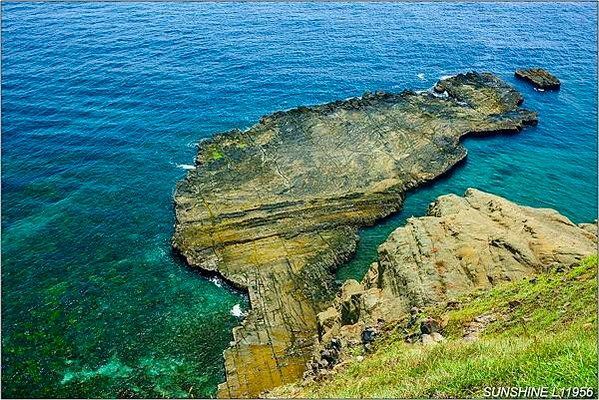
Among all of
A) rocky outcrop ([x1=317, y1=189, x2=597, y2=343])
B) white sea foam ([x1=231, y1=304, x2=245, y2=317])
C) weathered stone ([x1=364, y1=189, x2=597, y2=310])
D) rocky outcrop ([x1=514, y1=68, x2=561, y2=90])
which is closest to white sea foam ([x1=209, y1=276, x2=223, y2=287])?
white sea foam ([x1=231, y1=304, x2=245, y2=317])

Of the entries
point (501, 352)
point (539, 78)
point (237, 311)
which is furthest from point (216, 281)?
point (539, 78)

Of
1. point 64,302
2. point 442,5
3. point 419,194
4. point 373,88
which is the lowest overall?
point 64,302

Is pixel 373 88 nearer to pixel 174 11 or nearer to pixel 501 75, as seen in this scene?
pixel 501 75

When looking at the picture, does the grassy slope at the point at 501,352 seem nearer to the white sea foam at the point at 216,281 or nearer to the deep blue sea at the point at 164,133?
the white sea foam at the point at 216,281

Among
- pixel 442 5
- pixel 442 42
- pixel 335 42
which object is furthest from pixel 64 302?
pixel 442 5

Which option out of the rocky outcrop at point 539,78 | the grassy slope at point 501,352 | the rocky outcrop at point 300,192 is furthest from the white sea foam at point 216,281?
the rocky outcrop at point 539,78

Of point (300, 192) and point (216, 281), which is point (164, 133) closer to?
point (300, 192)

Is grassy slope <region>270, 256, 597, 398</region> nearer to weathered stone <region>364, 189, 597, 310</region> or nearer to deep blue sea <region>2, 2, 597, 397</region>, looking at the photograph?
weathered stone <region>364, 189, 597, 310</region>
